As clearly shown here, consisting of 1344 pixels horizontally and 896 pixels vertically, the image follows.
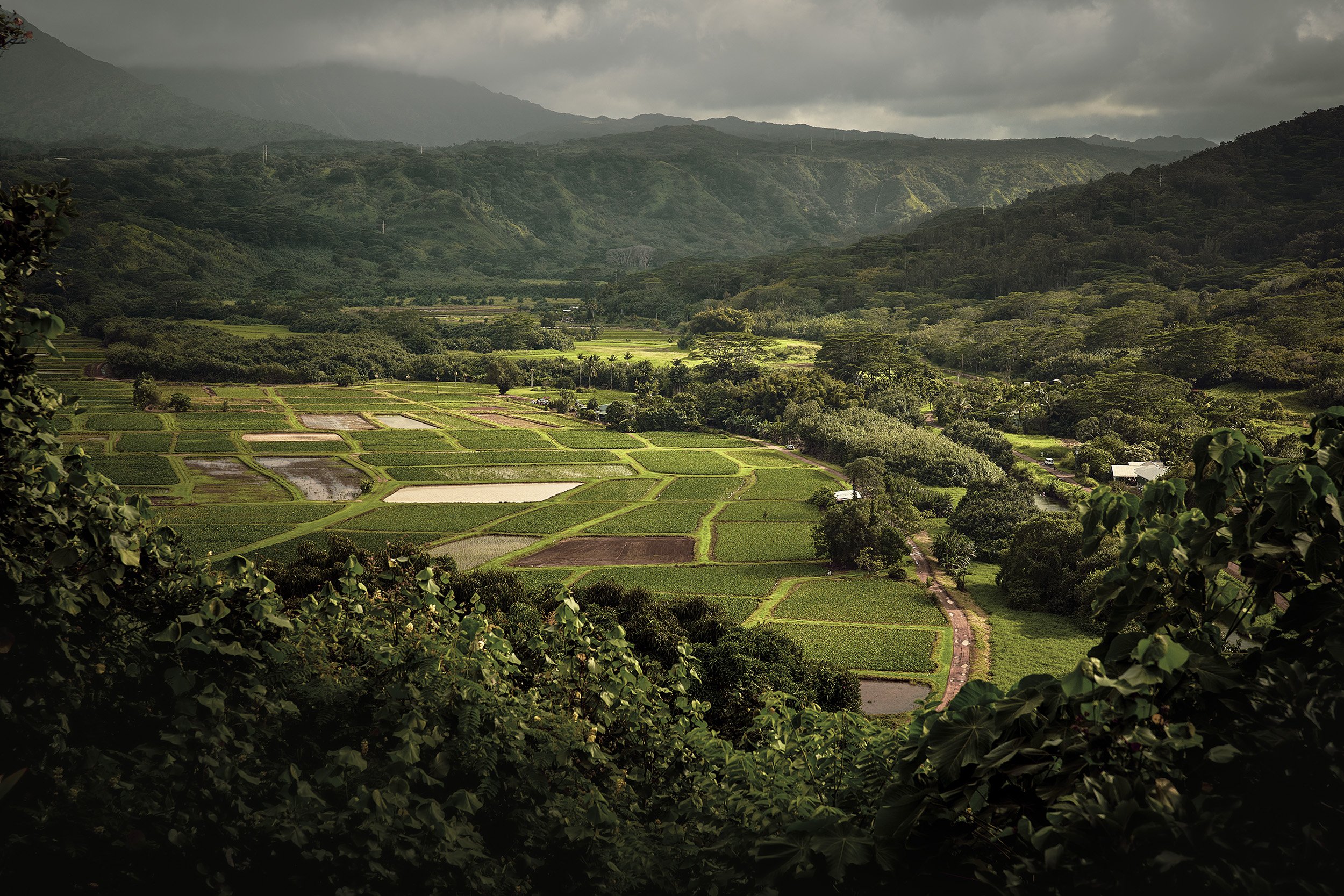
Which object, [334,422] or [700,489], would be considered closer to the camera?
[700,489]

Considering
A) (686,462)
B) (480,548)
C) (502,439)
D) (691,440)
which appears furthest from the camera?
(691,440)

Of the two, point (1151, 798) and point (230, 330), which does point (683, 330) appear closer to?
point (230, 330)

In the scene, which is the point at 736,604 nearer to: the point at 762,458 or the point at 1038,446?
the point at 762,458

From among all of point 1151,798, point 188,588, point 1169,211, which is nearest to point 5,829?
point 188,588

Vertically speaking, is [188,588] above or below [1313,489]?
below

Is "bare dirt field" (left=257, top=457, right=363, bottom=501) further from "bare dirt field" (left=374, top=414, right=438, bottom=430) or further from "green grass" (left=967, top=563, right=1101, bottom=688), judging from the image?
"green grass" (left=967, top=563, right=1101, bottom=688)

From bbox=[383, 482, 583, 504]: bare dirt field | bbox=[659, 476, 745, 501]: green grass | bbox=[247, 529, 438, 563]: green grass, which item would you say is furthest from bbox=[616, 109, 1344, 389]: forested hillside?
bbox=[247, 529, 438, 563]: green grass

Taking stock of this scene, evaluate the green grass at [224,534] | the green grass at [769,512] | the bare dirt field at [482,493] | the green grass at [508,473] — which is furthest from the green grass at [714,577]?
the green grass at [508,473]

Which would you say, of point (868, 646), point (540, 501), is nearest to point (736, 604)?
point (868, 646)
